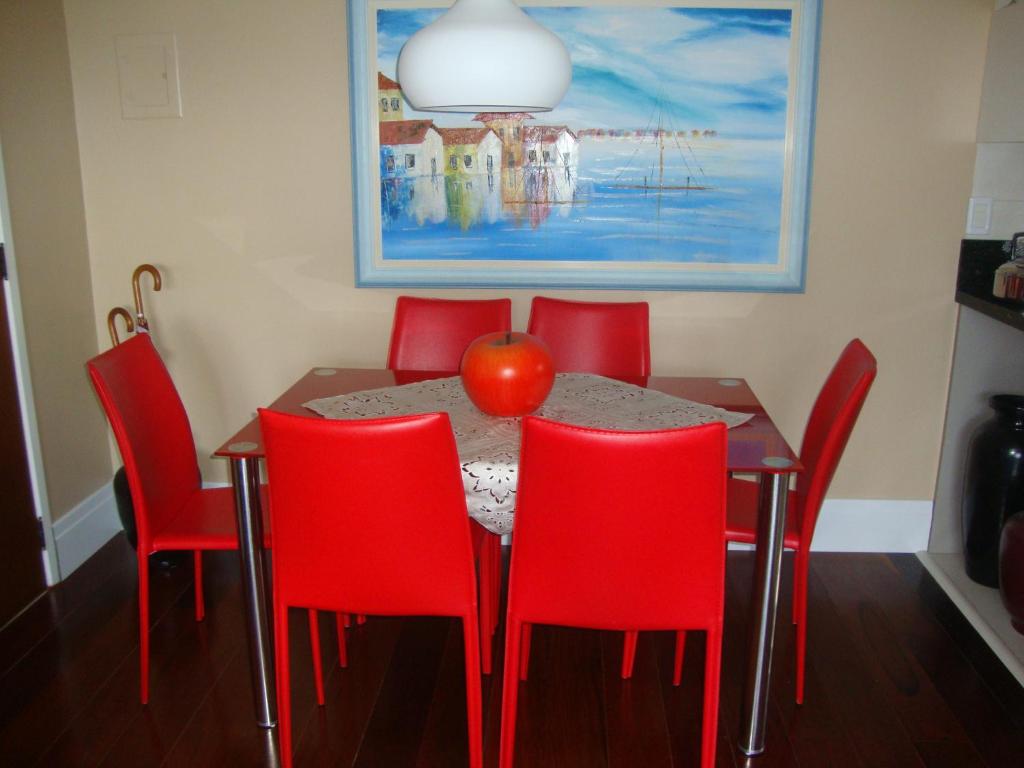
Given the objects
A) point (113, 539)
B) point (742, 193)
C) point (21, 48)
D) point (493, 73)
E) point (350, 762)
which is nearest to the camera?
point (493, 73)

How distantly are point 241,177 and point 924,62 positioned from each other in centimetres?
224

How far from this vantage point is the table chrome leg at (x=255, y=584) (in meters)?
2.25

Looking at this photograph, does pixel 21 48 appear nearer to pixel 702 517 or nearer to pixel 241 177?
pixel 241 177

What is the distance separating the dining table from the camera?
216 centimetres

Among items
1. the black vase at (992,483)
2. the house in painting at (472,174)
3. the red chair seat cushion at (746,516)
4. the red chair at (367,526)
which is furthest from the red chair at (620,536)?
the house in painting at (472,174)

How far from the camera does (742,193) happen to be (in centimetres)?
323

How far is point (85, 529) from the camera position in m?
3.36

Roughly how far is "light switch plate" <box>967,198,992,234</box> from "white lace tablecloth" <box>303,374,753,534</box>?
126cm

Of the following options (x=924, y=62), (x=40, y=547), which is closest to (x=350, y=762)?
(x=40, y=547)

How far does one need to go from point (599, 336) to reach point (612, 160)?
1.98ft

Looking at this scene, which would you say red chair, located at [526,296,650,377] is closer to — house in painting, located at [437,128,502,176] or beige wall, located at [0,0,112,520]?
house in painting, located at [437,128,502,176]

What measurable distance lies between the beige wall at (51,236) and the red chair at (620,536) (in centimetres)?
189

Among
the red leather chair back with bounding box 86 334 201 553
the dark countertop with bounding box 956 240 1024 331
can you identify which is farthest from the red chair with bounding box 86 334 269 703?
the dark countertop with bounding box 956 240 1024 331

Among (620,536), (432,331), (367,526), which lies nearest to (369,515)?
(367,526)
